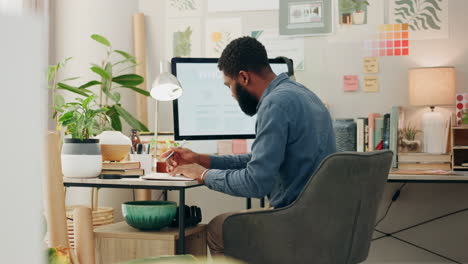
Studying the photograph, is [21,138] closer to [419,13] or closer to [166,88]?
[166,88]

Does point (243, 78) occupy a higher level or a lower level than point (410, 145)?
higher

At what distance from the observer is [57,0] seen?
356 centimetres

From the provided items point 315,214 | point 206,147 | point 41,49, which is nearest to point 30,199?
point 41,49

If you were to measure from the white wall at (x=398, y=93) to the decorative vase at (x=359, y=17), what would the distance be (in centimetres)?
4

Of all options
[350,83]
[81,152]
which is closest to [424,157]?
[350,83]

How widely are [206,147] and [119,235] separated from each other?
1.56 m

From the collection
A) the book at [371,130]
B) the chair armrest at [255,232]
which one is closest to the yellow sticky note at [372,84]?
the book at [371,130]

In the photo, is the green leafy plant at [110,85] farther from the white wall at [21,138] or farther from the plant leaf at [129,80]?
the white wall at [21,138]

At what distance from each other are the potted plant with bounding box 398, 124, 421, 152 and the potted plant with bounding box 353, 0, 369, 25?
0.71 metres

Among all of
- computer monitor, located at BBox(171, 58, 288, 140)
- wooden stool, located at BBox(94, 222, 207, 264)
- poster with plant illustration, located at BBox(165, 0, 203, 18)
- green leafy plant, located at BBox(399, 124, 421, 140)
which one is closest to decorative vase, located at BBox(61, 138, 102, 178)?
wooden stool, located at BBox(94, 222, 207, 264)

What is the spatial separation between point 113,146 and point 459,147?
1845 mm

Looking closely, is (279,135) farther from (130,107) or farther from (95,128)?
(130,107)

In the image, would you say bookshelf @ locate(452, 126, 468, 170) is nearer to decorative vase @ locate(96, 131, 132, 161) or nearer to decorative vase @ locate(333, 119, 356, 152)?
decorative vase @ locate(333, 119, 356, 152)

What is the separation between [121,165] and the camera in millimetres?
2152
